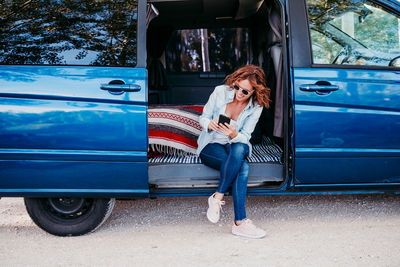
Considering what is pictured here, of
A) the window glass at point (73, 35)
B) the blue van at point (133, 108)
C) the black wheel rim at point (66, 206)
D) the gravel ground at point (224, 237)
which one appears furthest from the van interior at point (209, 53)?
the window glass at point (73, 35)

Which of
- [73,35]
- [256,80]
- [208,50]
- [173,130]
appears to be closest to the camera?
[73,35]

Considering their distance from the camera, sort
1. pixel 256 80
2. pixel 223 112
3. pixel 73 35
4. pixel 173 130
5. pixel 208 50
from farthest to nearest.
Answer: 1. pixel 208 50
2. pixel 173 130
3. pixel 223 112
4. pixel 256 80
5. pixel 73 35

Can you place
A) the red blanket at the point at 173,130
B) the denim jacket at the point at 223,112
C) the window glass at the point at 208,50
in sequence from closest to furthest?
1. the denim jacket at the point at 223,112
2. the red blanket at the point at 173,130
3. the window glass at the point at 208,50

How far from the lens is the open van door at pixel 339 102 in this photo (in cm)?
279

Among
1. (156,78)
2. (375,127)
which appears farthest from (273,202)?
(156,78)

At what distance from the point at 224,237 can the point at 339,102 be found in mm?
1330

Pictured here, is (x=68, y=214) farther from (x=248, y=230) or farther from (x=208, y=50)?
(x=208, y=50)

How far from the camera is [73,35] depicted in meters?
2.79

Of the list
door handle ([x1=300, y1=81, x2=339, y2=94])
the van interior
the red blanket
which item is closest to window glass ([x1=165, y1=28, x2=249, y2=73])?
the van interior

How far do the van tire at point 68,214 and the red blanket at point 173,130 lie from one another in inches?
27.4

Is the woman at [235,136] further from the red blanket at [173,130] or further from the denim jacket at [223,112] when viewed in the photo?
the red blanket at [173,130]

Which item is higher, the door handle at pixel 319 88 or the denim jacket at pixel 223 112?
the door handle at pixel 319 88

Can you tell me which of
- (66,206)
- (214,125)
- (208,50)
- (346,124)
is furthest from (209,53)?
(66,206)

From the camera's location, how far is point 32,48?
9.12 feet
